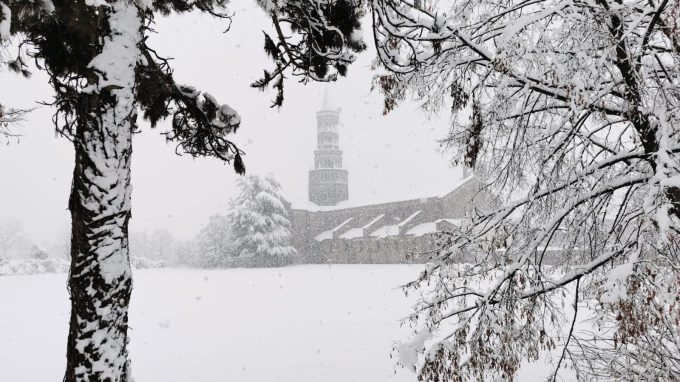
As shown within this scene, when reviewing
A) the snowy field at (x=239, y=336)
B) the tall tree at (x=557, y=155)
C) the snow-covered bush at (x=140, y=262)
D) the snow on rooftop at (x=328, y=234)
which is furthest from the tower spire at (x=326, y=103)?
the tall tree at (x=557, y=155)

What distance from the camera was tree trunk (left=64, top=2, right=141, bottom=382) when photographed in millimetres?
4008

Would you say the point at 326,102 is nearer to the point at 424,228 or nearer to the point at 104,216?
the point at 424,228

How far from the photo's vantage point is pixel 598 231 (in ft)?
16.5

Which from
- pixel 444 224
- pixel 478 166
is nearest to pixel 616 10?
pixel 478 166

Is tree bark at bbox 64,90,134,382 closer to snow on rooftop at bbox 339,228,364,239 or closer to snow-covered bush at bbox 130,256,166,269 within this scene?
snow on rooftop at bbox 339,228,364,239

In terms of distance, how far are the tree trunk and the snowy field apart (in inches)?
188

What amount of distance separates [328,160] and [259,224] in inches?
821

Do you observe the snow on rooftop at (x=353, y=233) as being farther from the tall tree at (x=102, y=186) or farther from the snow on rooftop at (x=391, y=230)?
the tall tree at (x=102, y=186)

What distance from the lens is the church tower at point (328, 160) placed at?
64375 millimetres

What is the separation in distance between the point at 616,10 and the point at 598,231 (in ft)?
7.60

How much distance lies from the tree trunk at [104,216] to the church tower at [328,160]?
59.9 metres

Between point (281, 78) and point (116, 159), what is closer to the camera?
point (116, 159)

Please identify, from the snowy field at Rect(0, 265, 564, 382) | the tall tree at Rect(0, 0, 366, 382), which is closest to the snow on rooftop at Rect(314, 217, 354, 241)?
the snowy field at Rect(0, 265, 564, 382)

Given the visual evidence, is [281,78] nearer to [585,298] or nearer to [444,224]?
[585,298]
